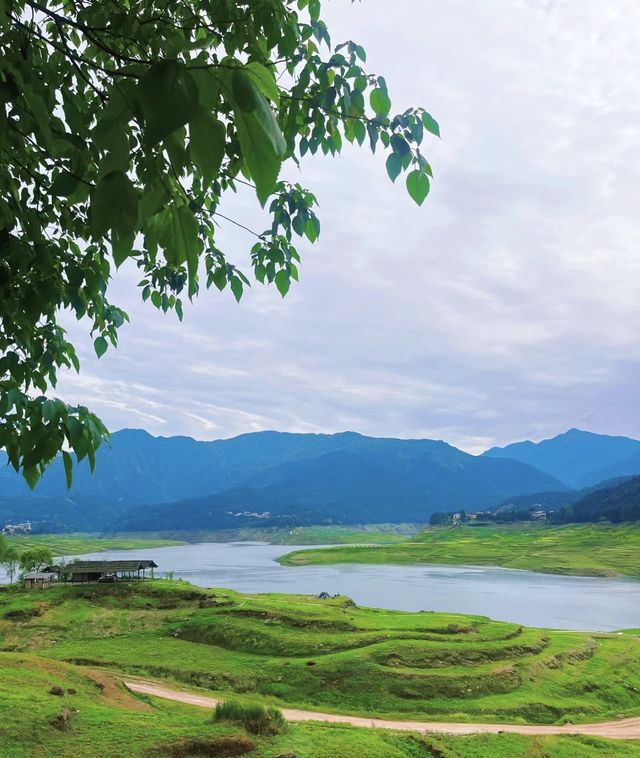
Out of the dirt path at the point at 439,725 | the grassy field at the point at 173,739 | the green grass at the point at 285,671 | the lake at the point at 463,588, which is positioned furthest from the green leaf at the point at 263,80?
the lake at the point at 463,588

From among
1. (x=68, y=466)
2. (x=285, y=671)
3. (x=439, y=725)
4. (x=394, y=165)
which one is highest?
(x=394, y=165)

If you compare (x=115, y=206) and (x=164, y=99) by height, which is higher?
(x=164, y=99)

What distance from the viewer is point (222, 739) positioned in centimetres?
1259

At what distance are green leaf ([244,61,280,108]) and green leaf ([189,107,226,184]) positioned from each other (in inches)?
4.3

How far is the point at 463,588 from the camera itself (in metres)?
77.3

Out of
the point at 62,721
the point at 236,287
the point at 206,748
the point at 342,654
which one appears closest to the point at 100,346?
the point at 236,287

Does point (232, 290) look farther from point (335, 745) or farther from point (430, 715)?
point (430, 715)

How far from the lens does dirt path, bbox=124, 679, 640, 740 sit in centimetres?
2186

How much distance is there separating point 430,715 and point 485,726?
2.97 meters

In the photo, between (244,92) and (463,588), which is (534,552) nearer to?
(463,588)

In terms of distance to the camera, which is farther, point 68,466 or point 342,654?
point 342,654

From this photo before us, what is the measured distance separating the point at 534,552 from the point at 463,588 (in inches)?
1789

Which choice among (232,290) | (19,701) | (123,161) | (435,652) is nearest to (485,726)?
(435,652)

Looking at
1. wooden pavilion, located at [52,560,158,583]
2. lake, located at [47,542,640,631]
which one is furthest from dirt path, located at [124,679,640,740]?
lake, located at [47,542,640,631]
